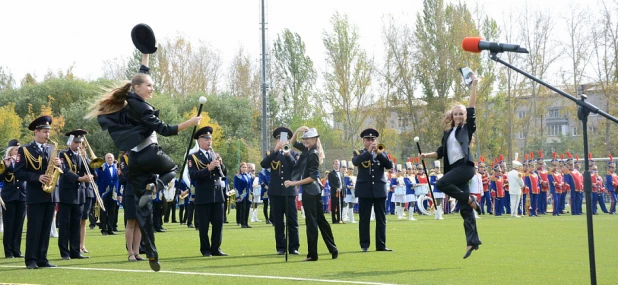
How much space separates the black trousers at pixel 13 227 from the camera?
14.4 meters

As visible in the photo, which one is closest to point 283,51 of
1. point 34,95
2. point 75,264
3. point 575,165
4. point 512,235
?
point 34,95

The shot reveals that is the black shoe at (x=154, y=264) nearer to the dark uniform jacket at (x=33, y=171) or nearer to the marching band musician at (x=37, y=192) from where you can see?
the marching band musician at (x=37, y=192)

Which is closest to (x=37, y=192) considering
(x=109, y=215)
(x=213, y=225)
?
(x=213, y=225)

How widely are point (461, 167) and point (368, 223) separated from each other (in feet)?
13.4

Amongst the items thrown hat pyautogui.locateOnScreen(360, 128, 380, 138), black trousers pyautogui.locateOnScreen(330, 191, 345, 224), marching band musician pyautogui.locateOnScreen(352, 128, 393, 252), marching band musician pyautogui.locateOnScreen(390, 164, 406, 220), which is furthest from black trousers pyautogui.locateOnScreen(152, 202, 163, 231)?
marching band musician pyautogui.locateOnScreen(390, 164, 406, 220)

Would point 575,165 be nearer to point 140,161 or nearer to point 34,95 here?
point 140,161

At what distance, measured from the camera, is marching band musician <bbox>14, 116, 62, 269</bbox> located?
12.3m

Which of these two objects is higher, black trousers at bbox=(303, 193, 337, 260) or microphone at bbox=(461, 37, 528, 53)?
microphone at bbox=(461, 37, 528, 53)

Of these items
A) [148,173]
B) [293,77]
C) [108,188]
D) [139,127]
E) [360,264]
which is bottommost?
[360,264]

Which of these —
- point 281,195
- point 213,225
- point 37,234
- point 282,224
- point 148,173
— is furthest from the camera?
point 281,195

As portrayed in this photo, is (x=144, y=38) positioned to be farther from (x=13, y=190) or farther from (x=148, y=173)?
(x=13, y=190)

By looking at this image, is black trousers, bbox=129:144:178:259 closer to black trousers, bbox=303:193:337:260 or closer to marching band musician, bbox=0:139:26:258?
black trousers, bbox=303:193:337:260

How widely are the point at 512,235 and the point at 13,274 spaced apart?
1163 cm

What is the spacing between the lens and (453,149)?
11.1m
